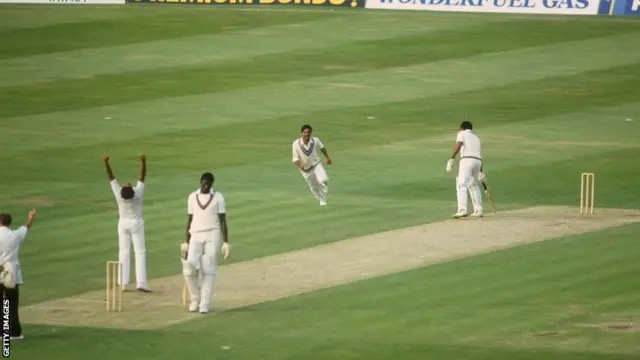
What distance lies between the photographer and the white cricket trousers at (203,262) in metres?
22.1

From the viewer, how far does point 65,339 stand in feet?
69.0

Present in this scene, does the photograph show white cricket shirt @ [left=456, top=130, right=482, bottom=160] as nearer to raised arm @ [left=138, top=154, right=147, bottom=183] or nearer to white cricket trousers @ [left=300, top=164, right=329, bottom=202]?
A: white cricket trousers @ [left=300, top=164, right=329, bottom=202]

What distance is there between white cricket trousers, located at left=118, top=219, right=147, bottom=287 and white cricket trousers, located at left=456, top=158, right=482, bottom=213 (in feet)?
24.5

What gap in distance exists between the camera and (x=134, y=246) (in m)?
24.1

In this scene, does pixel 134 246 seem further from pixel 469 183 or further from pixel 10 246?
pixel 469 183

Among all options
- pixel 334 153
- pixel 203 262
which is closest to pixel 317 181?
pixel 334 153

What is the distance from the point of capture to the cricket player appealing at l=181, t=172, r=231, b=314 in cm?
2216

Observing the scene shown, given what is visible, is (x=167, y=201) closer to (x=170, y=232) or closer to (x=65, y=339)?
(x=170, y=232)

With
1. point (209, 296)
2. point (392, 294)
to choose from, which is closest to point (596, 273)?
point (392, 294)

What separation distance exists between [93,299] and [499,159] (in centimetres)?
1449

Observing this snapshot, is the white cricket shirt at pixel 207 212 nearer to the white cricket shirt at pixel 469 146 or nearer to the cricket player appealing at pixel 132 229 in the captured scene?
the cricket player appealing at pixel 132 229

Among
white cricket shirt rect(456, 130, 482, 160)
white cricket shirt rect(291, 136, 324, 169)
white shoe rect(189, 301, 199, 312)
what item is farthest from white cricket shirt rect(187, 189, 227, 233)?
white cricket shirt rect(291, 136, 324, 169)

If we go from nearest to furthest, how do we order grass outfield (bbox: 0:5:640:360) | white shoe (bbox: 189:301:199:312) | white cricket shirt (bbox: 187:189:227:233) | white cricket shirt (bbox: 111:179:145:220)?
grass outfield (bbox: 0:5:640:360)
white cricket shirt (bbox: 187:189:227:233)
white shoe (bbox: 189:301:199:312)
white cricket shirt (bbox: 111:179:145:220)

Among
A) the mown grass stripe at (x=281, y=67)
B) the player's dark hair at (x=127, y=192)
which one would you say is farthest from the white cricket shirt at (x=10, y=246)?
the mown grass stripe at (x=281, y=67)
